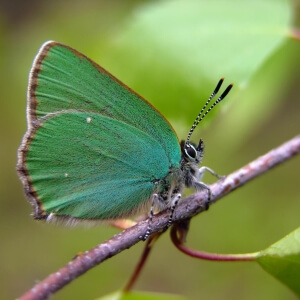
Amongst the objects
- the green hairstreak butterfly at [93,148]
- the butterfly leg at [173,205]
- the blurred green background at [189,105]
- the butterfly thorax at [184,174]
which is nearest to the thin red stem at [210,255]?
the butterfly leg at [173,205]

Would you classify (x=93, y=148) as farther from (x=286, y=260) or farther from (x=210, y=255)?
(x=286, y=260)

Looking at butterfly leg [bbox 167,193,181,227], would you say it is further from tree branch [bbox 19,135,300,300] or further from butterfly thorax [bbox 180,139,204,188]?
butterfly thorax [bbox 180,139,204,188]

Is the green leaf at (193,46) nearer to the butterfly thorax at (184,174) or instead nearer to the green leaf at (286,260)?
the butterfly thorax at (184,174)

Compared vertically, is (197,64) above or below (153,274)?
above

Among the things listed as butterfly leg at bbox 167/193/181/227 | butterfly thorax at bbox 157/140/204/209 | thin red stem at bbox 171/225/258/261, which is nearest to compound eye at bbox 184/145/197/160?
butterfly thorax at bbox 157/140/204/209

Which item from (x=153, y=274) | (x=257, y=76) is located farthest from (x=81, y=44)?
(x=153, y=274)

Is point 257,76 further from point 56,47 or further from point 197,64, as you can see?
point 56,47
